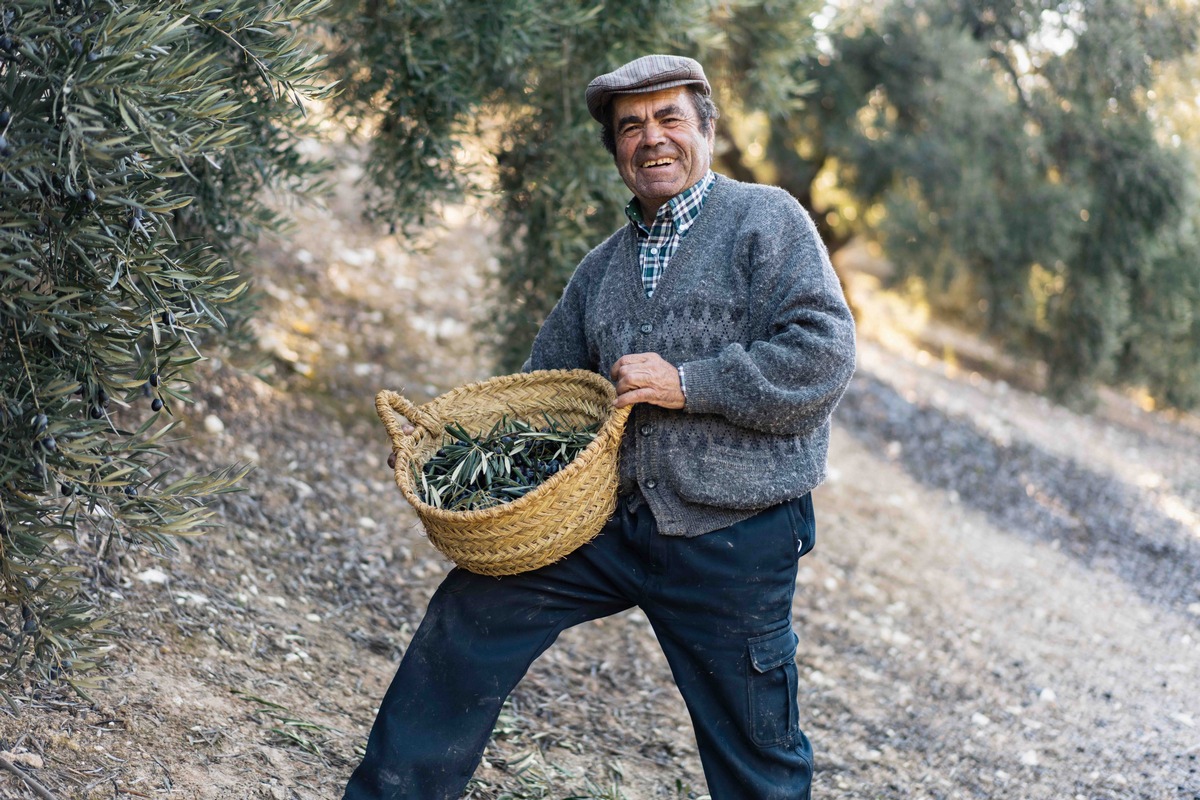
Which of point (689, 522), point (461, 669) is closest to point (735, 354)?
point (689, 522)

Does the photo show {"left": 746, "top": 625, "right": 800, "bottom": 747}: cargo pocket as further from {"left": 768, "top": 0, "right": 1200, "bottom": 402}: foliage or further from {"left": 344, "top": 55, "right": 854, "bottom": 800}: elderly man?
{"left": 768, "top": 0, "right": 1200, "bottom": 402}: foliage

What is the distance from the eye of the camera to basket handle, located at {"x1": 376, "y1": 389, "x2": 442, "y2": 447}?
8.86ft

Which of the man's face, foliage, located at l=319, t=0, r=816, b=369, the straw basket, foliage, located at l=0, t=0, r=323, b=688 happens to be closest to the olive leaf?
the straw basket

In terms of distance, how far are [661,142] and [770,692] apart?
1.41 metres

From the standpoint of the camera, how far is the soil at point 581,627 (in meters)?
3.18

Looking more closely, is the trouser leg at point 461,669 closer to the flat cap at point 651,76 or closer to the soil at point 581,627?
the soil at point 581,627

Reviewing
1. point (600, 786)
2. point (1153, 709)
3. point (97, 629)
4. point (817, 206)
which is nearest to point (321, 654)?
point (600, 786)

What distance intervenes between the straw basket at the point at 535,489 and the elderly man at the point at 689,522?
118 mm

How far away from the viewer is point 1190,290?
10852 mm

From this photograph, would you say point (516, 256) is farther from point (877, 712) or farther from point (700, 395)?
point (700, 395)

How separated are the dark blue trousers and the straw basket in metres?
0.13

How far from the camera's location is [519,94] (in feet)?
16.0

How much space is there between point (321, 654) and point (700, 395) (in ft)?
6.87

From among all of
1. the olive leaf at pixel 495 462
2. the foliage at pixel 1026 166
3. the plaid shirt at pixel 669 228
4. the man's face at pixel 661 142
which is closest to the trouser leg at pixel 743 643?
the olive leaf at pixel 495 462
